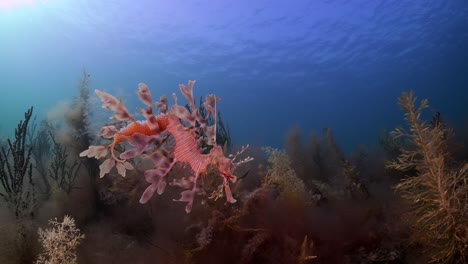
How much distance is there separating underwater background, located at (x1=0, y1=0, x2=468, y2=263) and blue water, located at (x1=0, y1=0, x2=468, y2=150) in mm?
241

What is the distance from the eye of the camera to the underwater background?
3.25 meters

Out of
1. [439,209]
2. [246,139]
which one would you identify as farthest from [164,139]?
[246,139]

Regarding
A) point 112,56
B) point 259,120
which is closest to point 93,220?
point 112,56

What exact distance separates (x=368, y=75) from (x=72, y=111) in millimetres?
47471

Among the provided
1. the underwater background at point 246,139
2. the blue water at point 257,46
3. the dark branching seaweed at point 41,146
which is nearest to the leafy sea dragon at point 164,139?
the underwater background at point 246,139

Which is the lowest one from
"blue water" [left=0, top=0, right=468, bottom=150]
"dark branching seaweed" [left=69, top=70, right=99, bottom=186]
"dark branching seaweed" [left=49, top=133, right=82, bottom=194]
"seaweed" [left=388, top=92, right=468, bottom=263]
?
"seaweed" [left=388, top=92, right=468, bottom=263]

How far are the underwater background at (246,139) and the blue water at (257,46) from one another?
24 centimetres

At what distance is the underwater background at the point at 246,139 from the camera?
3252 millimetres

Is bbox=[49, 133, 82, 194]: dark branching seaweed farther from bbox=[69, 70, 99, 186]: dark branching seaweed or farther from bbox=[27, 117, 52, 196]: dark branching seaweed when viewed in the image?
bbox=[27, 117, 52, 196]: dark branching seaweed

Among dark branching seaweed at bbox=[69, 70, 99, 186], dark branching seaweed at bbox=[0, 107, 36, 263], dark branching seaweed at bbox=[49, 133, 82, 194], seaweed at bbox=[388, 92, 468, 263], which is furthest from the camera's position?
dark branching seaweed at bbox=[69, 70, 99, 186]

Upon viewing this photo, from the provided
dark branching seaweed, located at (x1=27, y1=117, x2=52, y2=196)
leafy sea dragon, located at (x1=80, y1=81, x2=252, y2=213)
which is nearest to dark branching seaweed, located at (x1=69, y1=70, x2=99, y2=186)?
dark branching seaweed, located at (x1=27, y1=117, x2=52, y2=196)

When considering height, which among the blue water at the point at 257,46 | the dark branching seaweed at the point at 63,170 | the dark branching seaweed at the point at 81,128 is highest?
the blue water at the point at 257,46

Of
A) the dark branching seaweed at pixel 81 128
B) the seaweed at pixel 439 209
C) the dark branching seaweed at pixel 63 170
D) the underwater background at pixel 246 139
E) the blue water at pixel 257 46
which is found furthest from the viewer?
the blue water at pixel 257 46

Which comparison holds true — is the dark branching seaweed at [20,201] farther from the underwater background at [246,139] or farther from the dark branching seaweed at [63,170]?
the dark branching seaweed at [63,170]
